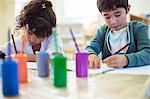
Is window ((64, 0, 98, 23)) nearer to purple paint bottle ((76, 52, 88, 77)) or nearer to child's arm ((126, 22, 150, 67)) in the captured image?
child's arm ((126, 22, 150, 67))

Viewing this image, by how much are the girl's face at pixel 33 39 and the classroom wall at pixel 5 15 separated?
1.89 metres

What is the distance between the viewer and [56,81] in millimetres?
823

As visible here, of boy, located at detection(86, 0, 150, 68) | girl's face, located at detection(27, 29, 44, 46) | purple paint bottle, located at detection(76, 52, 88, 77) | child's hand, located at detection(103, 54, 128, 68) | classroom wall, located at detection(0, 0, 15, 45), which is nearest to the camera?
purple paint bottle, located at detection(76, 52, 88, 77)

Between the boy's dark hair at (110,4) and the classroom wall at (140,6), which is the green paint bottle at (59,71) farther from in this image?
the classroom wall at (140,6)

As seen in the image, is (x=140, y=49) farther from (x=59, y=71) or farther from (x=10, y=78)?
(x=10, y=78)

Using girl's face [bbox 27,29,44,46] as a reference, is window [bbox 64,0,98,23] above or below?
above

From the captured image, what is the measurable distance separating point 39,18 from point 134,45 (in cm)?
54

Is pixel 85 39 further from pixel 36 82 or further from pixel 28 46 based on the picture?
pixel 36 82

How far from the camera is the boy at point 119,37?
131cm

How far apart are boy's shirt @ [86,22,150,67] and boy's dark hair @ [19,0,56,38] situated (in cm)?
25

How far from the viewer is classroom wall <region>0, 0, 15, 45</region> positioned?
136 inches

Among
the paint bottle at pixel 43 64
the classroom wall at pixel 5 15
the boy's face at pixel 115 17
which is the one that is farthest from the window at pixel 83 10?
the paint bottle at pixel 43 64

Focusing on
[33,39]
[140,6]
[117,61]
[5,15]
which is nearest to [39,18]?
[33,39]

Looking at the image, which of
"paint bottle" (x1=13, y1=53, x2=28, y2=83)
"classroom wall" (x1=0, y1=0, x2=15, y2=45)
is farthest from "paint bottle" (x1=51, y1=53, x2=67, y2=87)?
"classroom wall" (x1=0, y1=0, x2=15, y2=45)
